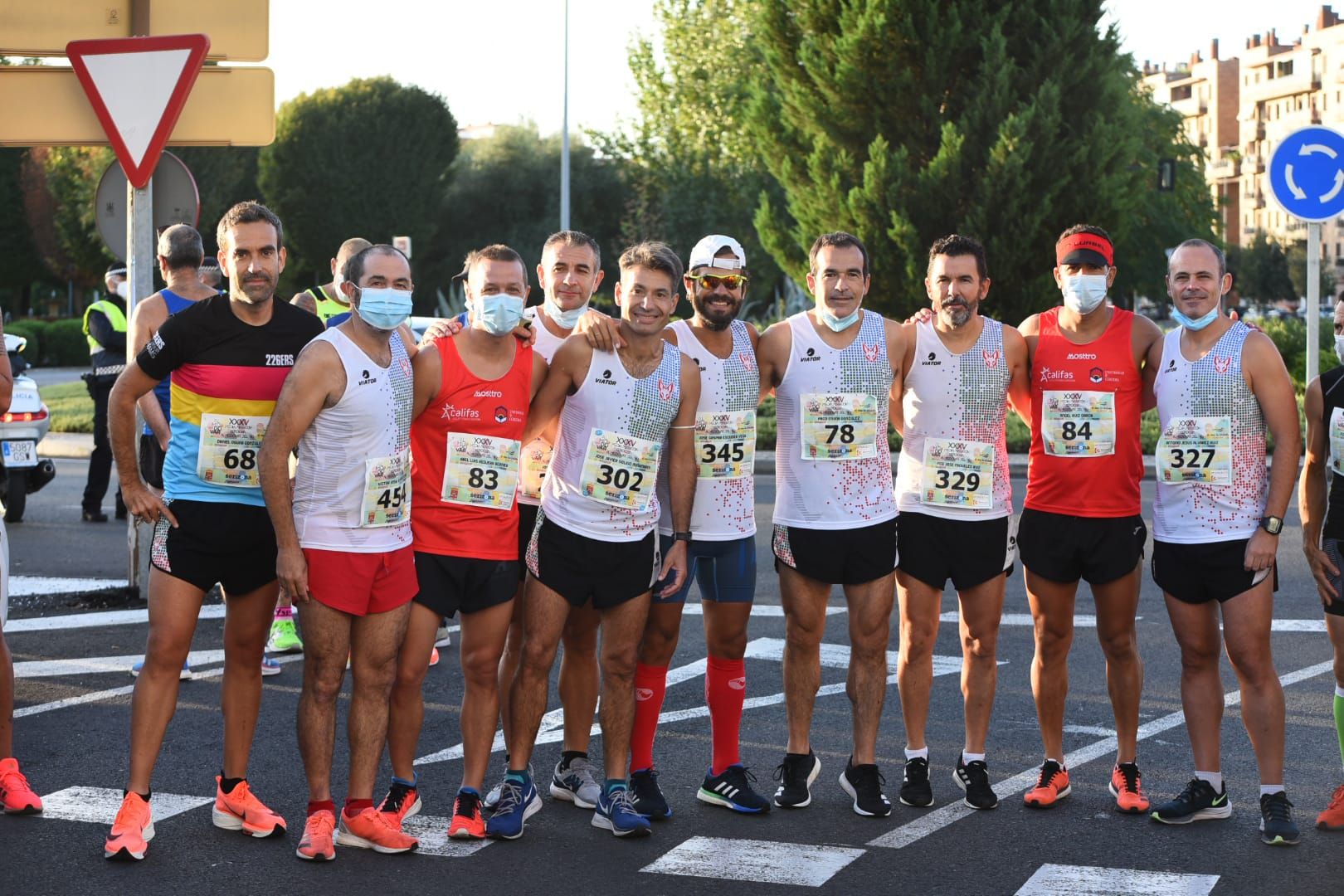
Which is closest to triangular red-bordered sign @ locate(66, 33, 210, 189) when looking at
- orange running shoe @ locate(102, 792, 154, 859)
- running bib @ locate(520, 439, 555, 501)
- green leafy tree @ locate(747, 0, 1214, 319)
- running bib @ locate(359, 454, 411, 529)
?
running bib @ locate(520, 439, 555, 501)

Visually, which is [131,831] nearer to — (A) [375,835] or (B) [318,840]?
(B) [318,840]

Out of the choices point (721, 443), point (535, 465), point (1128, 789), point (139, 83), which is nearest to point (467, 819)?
point (535, 465)

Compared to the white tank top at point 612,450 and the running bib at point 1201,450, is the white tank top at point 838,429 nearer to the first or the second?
the white tank top at point 612,450

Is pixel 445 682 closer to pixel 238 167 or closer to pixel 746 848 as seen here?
pixel 746 848

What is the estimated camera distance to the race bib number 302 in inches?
241

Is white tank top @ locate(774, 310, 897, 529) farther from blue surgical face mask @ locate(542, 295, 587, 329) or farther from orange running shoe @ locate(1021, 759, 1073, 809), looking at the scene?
orange running shoe @ locate(1021, 759, 1073, 809)

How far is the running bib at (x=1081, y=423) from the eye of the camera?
6141mm

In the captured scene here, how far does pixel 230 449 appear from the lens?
18.3 ft

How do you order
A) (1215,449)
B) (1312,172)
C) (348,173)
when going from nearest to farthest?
(1215,449), (1312,172), (348,173)

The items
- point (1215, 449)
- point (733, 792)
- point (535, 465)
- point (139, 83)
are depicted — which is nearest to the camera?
point (1215, 449)

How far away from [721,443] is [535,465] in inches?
31.6

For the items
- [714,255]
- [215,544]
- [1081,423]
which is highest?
[714,255]

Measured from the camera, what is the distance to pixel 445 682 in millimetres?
→ 8117

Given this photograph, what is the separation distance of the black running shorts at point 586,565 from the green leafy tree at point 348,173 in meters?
48.0
